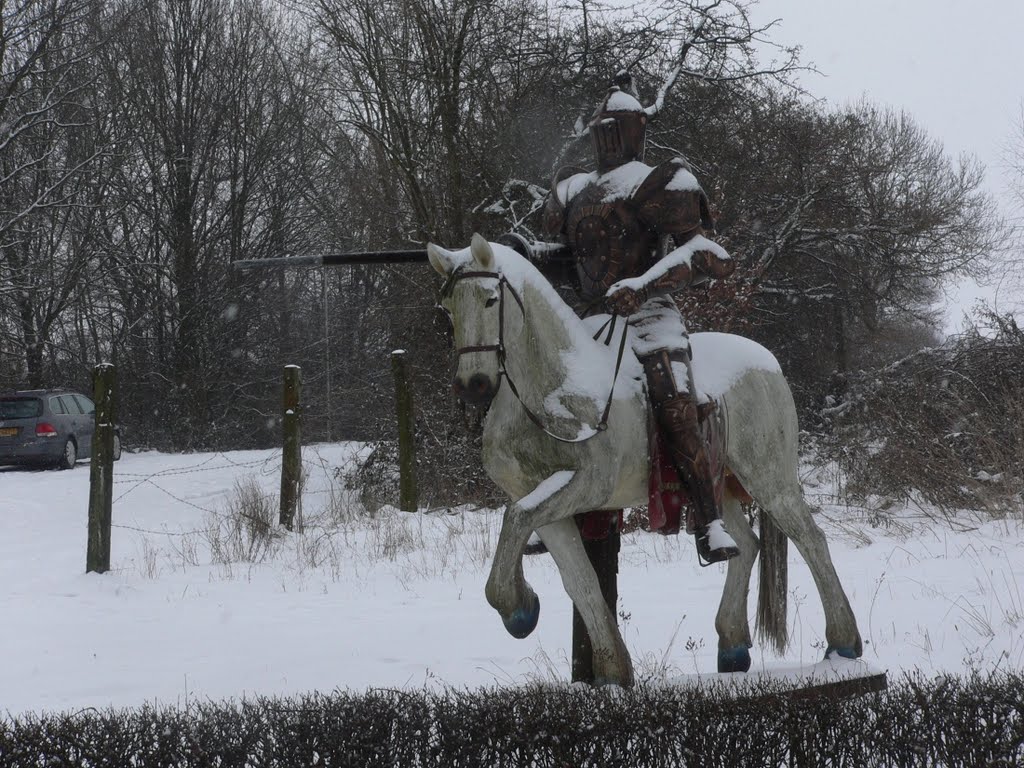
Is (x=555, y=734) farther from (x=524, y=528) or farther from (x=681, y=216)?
(x=681, y=216)

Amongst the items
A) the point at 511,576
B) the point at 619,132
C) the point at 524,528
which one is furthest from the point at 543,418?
the point at 619,132

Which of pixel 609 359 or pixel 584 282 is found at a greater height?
pixel 584 282

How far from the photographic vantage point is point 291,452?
1130 cm

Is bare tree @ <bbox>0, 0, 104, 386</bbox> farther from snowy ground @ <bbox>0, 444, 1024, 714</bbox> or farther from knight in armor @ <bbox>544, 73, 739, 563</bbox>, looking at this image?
knight in armor @ <bbox>544, 73, 739, 563</bbox>

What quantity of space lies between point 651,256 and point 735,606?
1682 millimetres

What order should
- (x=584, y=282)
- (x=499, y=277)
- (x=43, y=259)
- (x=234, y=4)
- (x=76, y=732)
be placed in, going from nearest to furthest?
1. (x=76, y=732)
2. (x=499, y=277)
3. (x=584, y=282)
4. (x=43, y=259)
5. (x=234, y=4)

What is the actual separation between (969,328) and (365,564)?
312 inches

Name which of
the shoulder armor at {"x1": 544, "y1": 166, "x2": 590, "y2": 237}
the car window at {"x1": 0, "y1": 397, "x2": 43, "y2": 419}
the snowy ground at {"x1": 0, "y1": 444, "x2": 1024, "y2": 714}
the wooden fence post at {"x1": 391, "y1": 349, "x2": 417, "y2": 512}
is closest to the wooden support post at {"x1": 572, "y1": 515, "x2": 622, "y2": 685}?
the snowy ground at {"x1": 0, "y1": 444, "x2": 1024, "y2": 714}

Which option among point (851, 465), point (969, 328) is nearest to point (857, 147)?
point (969, 328)

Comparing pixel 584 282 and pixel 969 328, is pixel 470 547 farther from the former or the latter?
pixel 969 328

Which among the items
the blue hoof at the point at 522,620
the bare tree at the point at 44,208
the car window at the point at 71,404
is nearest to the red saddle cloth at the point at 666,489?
the blue hoof at the point at 522,620

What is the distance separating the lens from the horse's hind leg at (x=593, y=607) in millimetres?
3990

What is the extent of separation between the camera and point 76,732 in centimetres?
328

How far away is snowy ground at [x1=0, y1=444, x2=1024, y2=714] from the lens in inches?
219
